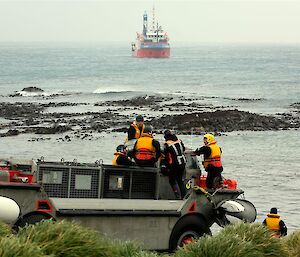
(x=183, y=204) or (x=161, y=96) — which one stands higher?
(x=183, y=204)

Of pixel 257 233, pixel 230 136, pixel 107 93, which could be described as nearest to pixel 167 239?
pixel 257 233

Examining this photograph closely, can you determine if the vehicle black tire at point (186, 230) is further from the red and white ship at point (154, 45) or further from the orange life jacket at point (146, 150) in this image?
the red and white ship at point (154, 45)

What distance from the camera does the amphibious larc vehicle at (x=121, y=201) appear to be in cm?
1218

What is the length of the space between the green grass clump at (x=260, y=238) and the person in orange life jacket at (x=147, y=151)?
148 inches

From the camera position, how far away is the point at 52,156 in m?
34.6

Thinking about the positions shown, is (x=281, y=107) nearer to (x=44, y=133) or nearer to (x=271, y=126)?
(x=271, y=126)

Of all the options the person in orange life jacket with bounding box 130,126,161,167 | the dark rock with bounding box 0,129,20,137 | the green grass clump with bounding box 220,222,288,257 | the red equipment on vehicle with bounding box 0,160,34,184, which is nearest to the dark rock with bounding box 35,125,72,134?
the dark rock with bounding box 0,129,20,137

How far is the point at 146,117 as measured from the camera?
48219 millimetres

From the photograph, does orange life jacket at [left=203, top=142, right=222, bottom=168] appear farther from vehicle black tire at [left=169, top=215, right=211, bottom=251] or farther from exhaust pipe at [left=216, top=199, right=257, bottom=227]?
vehicle black tire at [left=169, top=215, right=211, bottom=251]

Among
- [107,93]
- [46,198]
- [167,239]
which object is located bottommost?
[107,93]

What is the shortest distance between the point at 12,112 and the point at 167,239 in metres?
40.8

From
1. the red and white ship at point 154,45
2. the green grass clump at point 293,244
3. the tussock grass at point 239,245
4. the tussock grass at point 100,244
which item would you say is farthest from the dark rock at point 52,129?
the red and white ship at point 154,45

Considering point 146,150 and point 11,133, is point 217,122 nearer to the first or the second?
point 11,133

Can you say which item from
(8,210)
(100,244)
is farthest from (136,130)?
(100,244)
